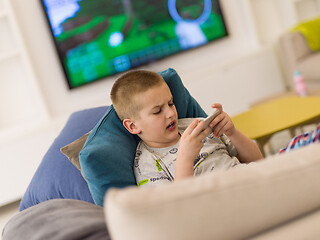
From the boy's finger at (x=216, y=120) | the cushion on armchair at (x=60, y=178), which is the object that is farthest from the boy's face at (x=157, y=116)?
the cushion on armchair at (x=60, y=178)

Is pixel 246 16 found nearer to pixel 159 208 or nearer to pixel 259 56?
pixel 259 56

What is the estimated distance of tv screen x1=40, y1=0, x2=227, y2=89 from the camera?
4.24 meters

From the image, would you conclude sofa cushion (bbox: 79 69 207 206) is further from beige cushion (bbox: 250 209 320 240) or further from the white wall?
the white wall

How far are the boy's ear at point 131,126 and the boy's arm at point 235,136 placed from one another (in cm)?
Result: 30

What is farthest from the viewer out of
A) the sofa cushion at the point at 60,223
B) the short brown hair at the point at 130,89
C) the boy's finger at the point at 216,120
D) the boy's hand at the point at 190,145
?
the short brown hair at the point at 130,89

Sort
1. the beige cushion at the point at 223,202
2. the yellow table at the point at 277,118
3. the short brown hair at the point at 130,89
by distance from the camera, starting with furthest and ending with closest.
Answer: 1. the yellow table at the point at 277,118
2. the short brown hair at the point at 130,89
3. the beige cushion at the point at 223,202

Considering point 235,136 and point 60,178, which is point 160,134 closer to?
point 235,136

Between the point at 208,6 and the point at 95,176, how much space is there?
3603 millimetres

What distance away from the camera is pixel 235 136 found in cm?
159

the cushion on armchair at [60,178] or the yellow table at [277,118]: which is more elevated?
the cushion on armchair at [60,178]

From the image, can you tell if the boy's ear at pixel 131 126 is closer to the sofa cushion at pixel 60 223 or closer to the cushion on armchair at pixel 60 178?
the cushion on armchair at pixel 60 178

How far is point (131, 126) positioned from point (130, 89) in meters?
0.14

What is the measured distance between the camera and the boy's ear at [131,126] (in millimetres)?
1616

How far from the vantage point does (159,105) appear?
1.55 m
